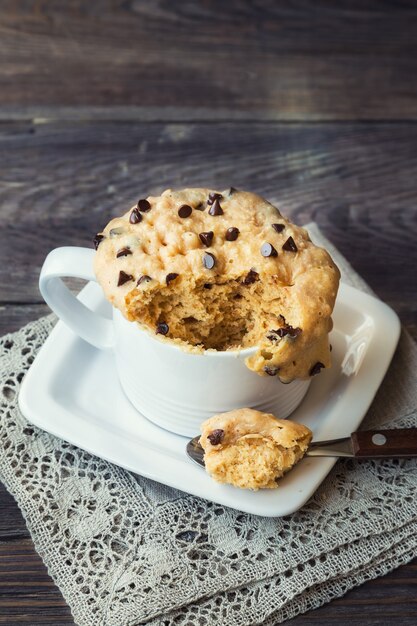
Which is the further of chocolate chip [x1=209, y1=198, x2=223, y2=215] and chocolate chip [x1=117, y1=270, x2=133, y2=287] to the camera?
chocolate chip [x1=209, y1=198, x2=223, y2=215]

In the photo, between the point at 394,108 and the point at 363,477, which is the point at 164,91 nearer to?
the point at 394,108

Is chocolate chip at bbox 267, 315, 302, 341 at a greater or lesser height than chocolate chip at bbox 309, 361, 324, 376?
greater

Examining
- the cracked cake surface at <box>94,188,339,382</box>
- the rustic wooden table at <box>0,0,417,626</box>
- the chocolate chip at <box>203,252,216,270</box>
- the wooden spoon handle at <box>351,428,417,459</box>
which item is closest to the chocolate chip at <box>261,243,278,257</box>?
the cracked cake surface at <box>94,188,339,382</box>

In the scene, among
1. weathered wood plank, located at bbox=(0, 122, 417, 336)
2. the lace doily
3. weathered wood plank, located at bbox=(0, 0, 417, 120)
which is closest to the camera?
the lace doily

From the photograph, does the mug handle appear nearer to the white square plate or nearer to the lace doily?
the white square plate

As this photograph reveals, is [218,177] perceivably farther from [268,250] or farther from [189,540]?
[189,540]
